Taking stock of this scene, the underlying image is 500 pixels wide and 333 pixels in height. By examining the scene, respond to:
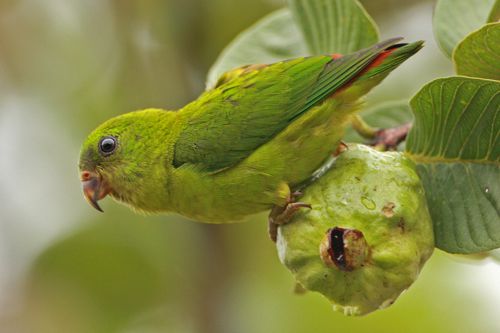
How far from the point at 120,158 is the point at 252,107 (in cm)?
52

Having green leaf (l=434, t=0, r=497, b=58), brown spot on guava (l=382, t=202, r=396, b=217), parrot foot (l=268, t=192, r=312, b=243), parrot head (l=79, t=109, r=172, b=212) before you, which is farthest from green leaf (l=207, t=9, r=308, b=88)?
brown spot on guava (l=382, t=202, r=396, b=217)

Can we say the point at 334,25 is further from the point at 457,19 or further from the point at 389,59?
the point at 457,19

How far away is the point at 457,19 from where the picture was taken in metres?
2.38

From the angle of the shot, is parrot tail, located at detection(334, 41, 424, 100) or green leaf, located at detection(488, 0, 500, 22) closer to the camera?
green leaf, located at detection(488, 0, 500, 22)

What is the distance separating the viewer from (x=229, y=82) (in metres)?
2.72

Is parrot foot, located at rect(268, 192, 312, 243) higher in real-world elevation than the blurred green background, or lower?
higher

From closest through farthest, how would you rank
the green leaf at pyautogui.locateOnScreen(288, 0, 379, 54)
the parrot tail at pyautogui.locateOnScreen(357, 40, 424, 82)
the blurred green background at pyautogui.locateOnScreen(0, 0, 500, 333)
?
the parrot tail at pyautogui.locateOnScreen(357, 40, 424, 82), the green leaf at pyautogui.locateOnScreen(288, 0, 379, 54), the blurred green background at pyautogui.locateOnScreen(0, 0, 500, 333)

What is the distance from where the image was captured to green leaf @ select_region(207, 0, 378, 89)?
2.48m

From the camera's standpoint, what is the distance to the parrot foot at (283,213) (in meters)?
2.07

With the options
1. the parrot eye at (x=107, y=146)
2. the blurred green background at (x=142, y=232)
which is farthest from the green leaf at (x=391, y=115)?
the blurred green background at (x=142, y=232)

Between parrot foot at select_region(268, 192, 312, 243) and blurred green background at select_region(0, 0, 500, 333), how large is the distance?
163 centimetres

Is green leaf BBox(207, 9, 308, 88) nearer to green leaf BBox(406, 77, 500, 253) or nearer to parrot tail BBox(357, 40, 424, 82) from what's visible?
parrot tail BBox(357, 40, 424, 82)

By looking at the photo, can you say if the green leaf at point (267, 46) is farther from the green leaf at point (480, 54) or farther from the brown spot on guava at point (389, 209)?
the brown spot on guava at point (389, 209)

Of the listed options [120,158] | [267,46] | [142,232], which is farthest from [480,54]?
[142,232]
